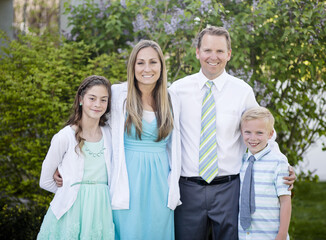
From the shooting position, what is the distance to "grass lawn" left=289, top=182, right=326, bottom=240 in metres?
5.63

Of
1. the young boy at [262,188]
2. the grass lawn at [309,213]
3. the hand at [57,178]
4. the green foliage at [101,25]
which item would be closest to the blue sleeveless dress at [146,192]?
the hand at [57,178]

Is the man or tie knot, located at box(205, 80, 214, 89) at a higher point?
tie knot, located at box(205, 80, 214, 89)

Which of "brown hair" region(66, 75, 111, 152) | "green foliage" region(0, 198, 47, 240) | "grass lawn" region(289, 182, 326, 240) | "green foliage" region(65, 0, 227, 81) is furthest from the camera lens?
"grass lawn" region(289, 182, 326, 240)

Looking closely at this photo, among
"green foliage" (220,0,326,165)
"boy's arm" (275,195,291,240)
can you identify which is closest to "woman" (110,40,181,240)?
"boy's arm" (275,195,291,240)

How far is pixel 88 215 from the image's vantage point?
2893 mm

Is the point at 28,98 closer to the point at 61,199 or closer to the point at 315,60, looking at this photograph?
the point at 61,199

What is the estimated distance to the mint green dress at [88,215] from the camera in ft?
9.42

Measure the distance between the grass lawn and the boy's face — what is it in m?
2.47

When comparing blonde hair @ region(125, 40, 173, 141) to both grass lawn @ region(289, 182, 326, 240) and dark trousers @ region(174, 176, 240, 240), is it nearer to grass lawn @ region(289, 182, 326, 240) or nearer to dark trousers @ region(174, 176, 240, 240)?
dark trousers @ region(174, 176, 240, 240)

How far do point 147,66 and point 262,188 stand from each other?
3.94ft

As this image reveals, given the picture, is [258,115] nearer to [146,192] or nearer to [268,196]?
[268,196]

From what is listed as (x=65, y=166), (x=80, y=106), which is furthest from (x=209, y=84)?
(x=65, y=166)

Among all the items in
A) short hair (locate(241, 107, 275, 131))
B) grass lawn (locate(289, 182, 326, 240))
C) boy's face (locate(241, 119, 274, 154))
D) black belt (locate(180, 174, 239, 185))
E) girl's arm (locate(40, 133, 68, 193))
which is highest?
short hair (locate(241, 107, 275, 131))

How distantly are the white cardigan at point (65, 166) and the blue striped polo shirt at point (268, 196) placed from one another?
1.08 m
